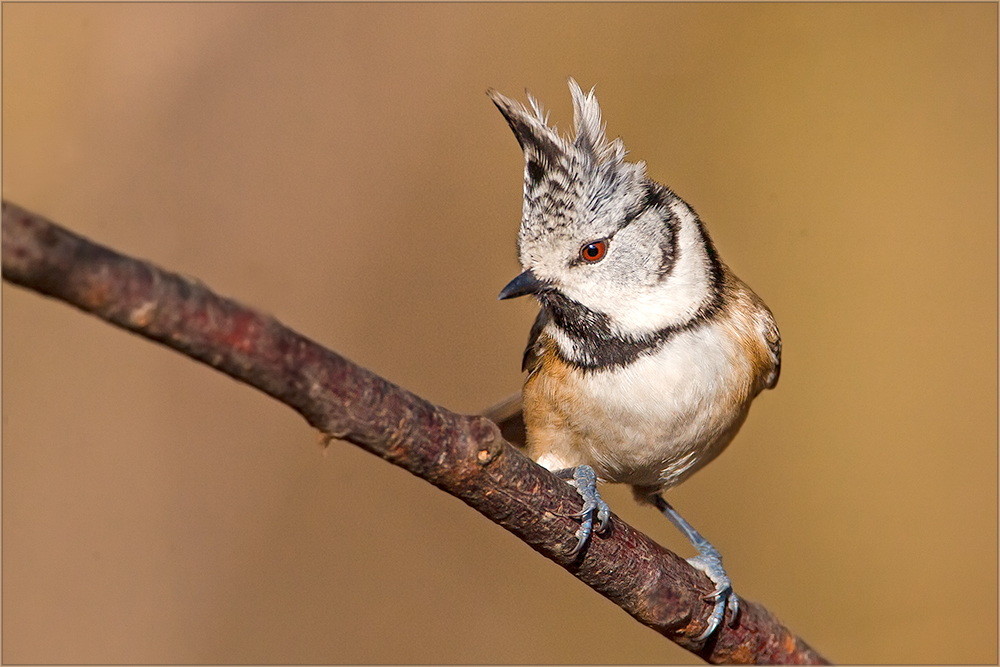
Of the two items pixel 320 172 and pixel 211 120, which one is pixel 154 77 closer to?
pixel 211 120

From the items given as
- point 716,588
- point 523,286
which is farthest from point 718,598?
point 523,286

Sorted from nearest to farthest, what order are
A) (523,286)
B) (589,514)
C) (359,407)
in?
(359,407), (589,514), (523,286)

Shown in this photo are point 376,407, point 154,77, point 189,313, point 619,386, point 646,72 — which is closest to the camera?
point 189,313

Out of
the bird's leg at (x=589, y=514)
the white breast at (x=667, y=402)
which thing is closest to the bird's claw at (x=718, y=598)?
the white breast at (x=667, y=402)

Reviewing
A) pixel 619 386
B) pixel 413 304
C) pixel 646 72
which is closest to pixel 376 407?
pixel 619 386

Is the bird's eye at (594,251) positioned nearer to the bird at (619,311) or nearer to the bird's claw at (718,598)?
the bird at (619,311)

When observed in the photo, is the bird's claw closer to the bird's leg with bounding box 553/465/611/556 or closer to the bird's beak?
the bird's leg with bounding box 553/465/611/556

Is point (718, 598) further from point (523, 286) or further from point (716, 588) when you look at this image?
point (523, 286)
